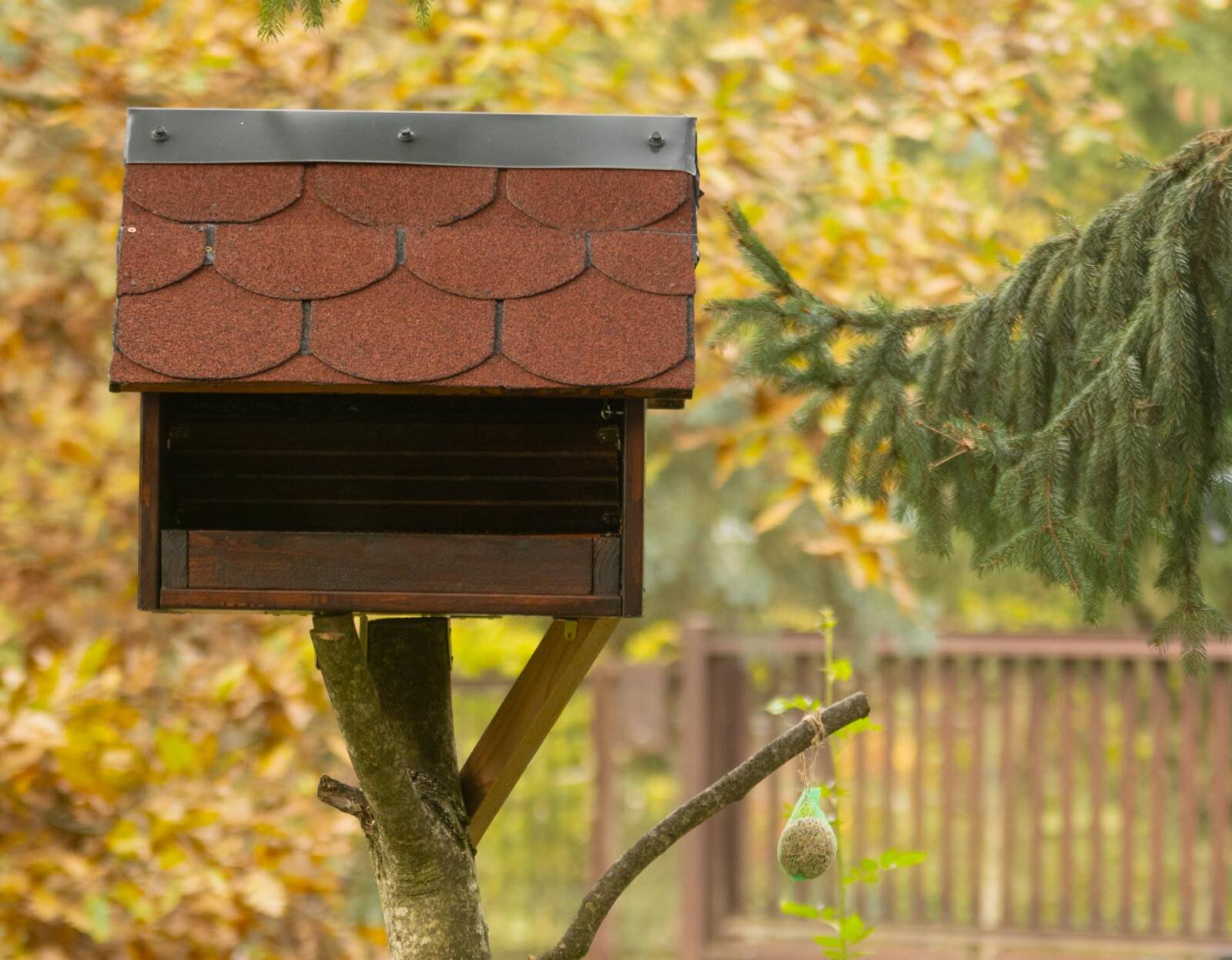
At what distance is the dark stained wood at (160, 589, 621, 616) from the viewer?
1370mm

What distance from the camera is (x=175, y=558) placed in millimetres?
1386

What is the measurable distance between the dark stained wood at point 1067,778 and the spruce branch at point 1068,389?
3.07m

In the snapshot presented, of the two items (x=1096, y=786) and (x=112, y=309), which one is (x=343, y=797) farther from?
(x=1096, y=786)

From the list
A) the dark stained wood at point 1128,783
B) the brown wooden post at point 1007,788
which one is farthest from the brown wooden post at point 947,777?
the dark stained wood at point 1128,783

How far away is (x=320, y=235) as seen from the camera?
139cm

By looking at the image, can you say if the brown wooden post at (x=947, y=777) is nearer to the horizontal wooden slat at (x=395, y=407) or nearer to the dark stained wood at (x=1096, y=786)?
the dark stained wood at (x=1096, y=786)

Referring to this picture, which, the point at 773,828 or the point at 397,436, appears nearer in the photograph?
the point at 397,436

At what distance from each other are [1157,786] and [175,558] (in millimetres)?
4072

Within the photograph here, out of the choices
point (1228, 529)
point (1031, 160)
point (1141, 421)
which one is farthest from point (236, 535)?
point (1031, 160)

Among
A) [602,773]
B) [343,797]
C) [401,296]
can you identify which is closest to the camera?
[401,296]

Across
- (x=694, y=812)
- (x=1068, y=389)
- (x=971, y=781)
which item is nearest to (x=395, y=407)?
(x=694, y=812)

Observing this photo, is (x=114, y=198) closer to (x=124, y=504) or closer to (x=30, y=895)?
(x=124, y=504)

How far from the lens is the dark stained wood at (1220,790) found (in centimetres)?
456

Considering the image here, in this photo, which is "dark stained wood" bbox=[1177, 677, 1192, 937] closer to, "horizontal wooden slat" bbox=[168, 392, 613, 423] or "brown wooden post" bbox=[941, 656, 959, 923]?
"brown wooden post" bbox=[941, 656, 959, 923]
